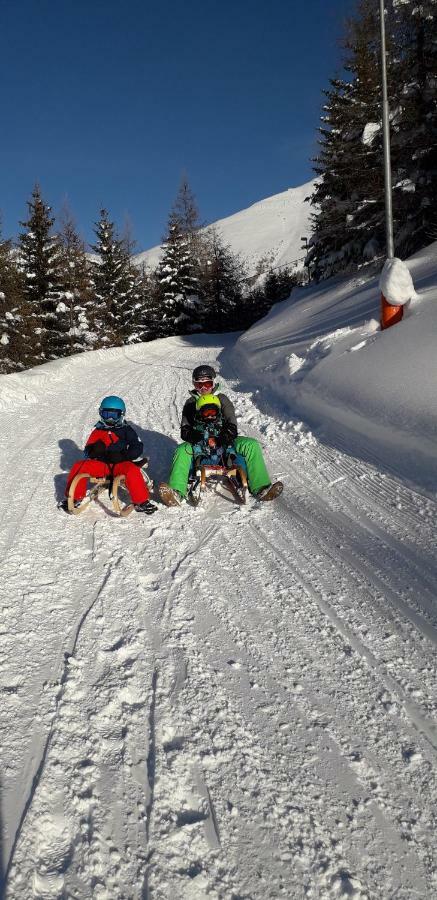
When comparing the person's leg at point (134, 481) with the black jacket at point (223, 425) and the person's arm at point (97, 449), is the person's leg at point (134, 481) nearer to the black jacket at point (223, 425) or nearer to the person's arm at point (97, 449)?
the person's arm at point (97, 449)

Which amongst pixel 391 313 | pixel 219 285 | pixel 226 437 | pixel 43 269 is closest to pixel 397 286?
pixel 391 313

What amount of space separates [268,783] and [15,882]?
37.0 inches

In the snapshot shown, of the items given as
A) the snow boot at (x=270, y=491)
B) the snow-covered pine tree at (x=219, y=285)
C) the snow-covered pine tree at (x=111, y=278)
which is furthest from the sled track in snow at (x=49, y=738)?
the snow-covered pine tree at (x=219, y=285)

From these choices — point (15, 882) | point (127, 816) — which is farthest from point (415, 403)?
point (15, 882)

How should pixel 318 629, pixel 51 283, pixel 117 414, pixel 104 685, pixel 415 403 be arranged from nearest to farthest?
pixel 104 685
pixel 318 629
pixel 117 414
pixel 415 403
pixel 51 283

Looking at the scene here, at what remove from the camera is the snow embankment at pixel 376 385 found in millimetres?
4930

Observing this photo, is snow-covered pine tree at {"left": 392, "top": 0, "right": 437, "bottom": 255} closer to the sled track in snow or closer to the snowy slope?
the sled track in snow

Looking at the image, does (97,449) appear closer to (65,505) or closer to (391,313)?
(65,505)

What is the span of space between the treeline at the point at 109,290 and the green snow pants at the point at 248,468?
1710 centimetres

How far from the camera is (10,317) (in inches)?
763

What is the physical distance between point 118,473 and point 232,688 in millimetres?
2674

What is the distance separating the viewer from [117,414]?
4.87 m

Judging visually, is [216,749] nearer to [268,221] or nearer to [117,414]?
[117,414]

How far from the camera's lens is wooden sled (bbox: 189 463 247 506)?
4688mm
